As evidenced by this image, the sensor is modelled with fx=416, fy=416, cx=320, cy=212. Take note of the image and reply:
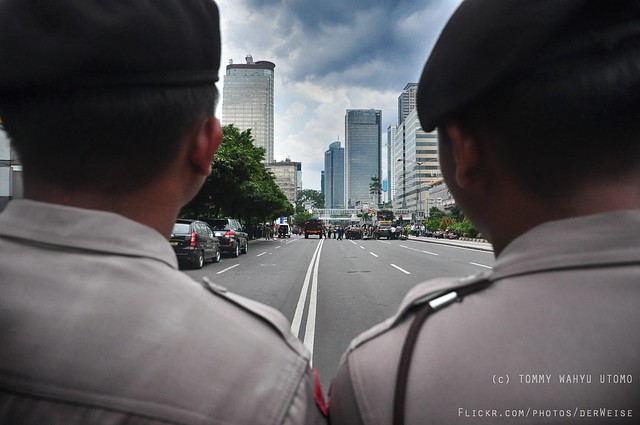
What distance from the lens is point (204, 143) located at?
1.06 metres

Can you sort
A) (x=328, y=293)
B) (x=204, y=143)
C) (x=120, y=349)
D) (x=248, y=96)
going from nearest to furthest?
(x=120, y=349) → (x=204, y=143) → (x=328, y=293) → (x=248, y=96)

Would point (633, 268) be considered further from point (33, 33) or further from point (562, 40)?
point (33, 33)

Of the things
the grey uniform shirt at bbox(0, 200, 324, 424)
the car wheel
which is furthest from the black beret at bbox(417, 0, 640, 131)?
the car wheel

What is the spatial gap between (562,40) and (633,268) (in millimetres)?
475

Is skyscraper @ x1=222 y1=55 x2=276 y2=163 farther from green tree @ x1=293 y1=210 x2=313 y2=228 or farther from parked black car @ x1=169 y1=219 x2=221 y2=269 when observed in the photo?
parked black car @ x1=169 y1=219 x2=221 y2=269

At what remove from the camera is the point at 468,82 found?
36.1 inches

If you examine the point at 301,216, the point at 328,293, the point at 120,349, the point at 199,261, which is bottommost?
the point at 328,293

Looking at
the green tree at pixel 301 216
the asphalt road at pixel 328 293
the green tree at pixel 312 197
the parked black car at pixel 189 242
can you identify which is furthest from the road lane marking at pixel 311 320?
the green tree at pixel 312 197

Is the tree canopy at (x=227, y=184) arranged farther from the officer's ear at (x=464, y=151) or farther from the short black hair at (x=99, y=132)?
the officer's ear at (x=464, y=151)

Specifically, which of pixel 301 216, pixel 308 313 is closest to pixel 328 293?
pixel 308 313

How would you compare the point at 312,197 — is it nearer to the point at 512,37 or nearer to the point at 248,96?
the point at 248,96

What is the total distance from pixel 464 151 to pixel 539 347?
45cm

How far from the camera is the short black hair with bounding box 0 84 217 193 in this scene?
91 centimetres

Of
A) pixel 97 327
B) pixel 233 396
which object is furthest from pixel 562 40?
pixel 97 327
